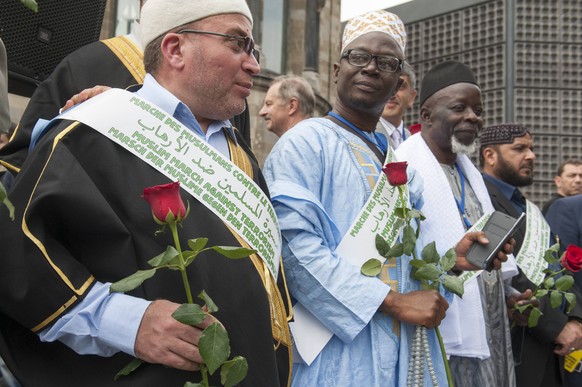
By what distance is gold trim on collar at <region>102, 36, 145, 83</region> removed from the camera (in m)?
2.83

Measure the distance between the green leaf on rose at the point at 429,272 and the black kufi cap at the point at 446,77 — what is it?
1.42m

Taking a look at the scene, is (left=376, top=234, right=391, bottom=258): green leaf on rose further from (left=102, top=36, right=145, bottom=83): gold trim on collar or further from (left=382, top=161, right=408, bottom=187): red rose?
(left=102, top=36, right=145, bottom=83): gold trim on collar

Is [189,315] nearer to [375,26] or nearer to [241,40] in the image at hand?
[241,40]

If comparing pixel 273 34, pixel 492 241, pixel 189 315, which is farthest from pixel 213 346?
pixel 273 34

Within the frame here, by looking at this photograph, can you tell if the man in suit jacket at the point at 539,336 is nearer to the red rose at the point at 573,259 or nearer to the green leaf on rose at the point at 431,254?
the red rose at the point at 573,259

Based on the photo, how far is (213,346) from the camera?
1.69 meters

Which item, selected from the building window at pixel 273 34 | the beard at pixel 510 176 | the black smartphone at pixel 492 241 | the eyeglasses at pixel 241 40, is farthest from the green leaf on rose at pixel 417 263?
the building window at pixel 273 34

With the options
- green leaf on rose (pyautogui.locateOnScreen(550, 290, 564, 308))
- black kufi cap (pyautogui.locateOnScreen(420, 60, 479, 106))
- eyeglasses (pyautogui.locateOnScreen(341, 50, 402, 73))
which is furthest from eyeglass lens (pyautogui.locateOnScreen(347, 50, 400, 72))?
green leaf on rose (pyautogui.locateOnScreen(550, 290, 564, 308))

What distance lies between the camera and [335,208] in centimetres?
277

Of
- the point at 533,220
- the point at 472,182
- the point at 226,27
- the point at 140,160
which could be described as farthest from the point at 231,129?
the point at 533,220

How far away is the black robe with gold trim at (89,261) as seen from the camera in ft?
5.82

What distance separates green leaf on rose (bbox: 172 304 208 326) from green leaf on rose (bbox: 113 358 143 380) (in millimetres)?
193

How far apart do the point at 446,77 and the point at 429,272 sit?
146 cm

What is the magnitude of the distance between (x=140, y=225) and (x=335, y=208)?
98 centimetres
